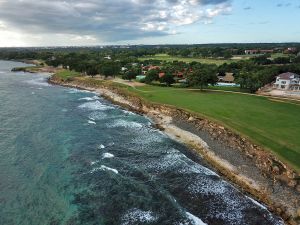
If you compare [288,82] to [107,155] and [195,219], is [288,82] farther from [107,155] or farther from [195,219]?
[195,219]

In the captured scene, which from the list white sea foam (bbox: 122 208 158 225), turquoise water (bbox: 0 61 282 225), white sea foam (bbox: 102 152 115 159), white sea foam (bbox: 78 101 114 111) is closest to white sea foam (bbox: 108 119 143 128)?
turquoise water (bbox: 0 61 282 225)

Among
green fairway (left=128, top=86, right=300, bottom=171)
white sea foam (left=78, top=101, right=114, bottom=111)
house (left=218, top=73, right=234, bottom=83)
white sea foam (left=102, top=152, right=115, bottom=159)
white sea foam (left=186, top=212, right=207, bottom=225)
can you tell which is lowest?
white sea foam (left=186, top=212, right=207, bottom=225)

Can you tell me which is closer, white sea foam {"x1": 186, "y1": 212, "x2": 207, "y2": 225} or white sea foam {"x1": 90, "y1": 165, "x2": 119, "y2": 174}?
white sea foam {"x1": 186, "y1": 212, "x2": 207, "y2": 225}

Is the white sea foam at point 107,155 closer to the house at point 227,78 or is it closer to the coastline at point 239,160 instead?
the coastline at point 239,160

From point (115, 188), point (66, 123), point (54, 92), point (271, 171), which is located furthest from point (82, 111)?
point (271, 171)

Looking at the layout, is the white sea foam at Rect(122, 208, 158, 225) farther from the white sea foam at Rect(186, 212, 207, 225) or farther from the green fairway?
the green fairway

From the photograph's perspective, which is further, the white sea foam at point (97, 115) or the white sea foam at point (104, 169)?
the white sea foam at point (97, 115)

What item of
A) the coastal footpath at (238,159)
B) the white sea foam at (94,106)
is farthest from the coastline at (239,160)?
the white sea foam at (94,106)

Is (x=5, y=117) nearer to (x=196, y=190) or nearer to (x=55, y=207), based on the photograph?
(x=55, y=207)
